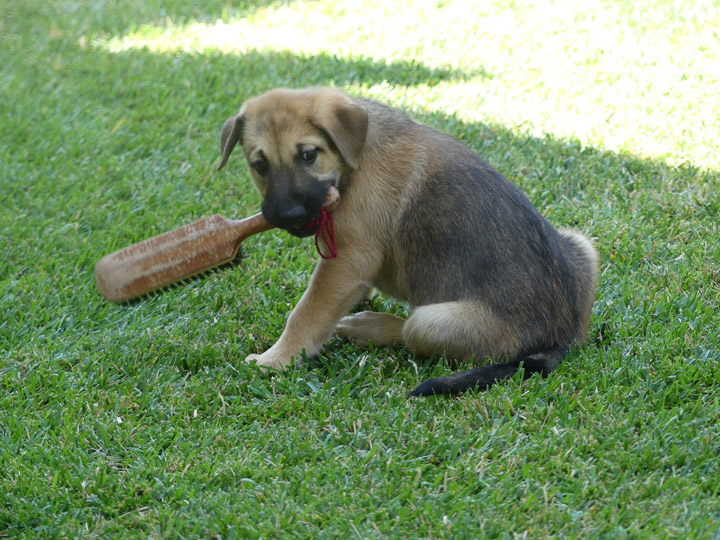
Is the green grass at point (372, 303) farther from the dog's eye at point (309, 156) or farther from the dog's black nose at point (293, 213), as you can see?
the dog's eye at point (309, 156)

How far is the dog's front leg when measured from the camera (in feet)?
13.0

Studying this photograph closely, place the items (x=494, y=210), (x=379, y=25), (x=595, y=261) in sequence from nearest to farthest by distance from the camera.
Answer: (x=494, y=210) → (x=595, y=261) → (x=379, y=25)

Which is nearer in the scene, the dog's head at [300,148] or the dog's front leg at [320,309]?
the dog's head at [300,148]

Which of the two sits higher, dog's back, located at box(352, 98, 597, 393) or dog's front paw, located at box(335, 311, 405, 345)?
dog's back, located at box(352, 98, 597, 393)

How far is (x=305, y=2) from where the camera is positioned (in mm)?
9094

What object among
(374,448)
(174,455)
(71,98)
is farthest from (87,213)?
(374,448)

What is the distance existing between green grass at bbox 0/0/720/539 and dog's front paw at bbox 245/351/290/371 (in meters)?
0.05

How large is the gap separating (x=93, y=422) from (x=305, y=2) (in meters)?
6.67

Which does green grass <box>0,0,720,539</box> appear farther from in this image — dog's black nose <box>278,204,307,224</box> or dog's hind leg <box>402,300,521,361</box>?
dog's black nose <box>278,204,307,224</box>

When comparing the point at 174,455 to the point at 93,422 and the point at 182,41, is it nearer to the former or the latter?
the point at 93,422

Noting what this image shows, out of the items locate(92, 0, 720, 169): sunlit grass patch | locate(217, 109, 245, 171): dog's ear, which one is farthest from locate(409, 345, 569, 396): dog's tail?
locate(92, 0, 720, 169): sunlit grass patch

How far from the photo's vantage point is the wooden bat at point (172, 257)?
430cm

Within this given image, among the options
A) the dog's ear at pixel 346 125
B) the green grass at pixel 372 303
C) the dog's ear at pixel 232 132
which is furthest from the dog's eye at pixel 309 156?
the green grass at pixel 372 303

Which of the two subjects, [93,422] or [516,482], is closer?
[516,482]
